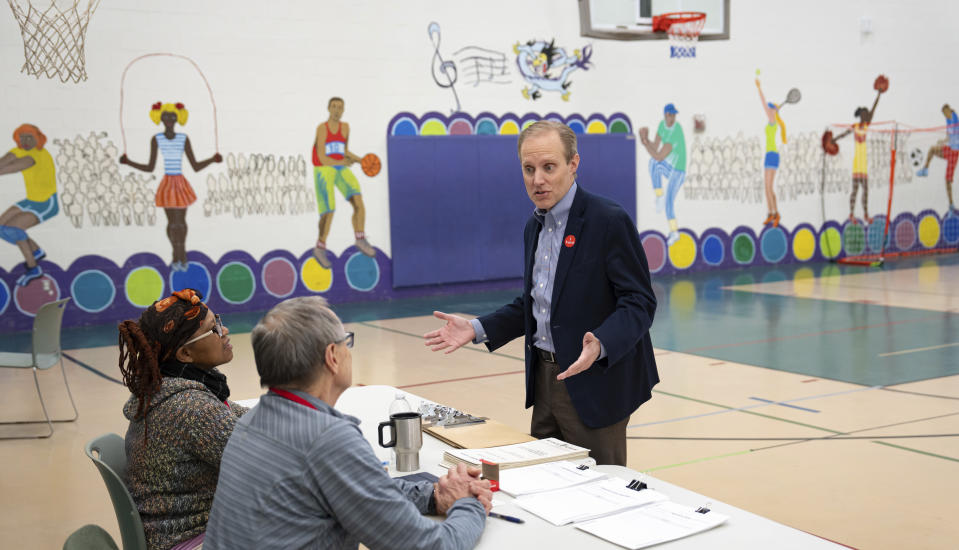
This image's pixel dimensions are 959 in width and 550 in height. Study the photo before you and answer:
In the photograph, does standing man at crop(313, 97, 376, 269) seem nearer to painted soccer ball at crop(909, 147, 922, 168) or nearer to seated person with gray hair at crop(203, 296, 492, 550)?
seated person with gray hair at crop(203, 296, 492, 550)

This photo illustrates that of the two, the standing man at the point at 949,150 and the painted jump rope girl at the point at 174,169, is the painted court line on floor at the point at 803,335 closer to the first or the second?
the painted jump rope girl at the point at 174,169

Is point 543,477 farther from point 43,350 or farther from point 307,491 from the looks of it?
point 43,350

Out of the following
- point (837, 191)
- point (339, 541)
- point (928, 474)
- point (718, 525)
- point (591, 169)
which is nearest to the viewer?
point (339, 541)

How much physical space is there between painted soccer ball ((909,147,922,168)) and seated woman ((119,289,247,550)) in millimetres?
14858

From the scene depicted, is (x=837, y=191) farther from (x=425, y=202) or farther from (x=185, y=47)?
(x=185, y=47)

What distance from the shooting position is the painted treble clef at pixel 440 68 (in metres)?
11.0

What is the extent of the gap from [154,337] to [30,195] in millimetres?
7464

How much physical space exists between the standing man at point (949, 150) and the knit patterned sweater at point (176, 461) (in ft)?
49.7

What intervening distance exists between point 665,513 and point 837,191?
13.4 metres

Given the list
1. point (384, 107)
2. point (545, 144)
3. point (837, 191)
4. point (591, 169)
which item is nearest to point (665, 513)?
point (545, 144)

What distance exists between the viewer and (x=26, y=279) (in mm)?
8984

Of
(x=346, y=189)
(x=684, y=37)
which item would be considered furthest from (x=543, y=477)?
(x=684, y=37)

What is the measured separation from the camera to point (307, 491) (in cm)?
175

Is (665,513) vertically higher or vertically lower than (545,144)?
lower
